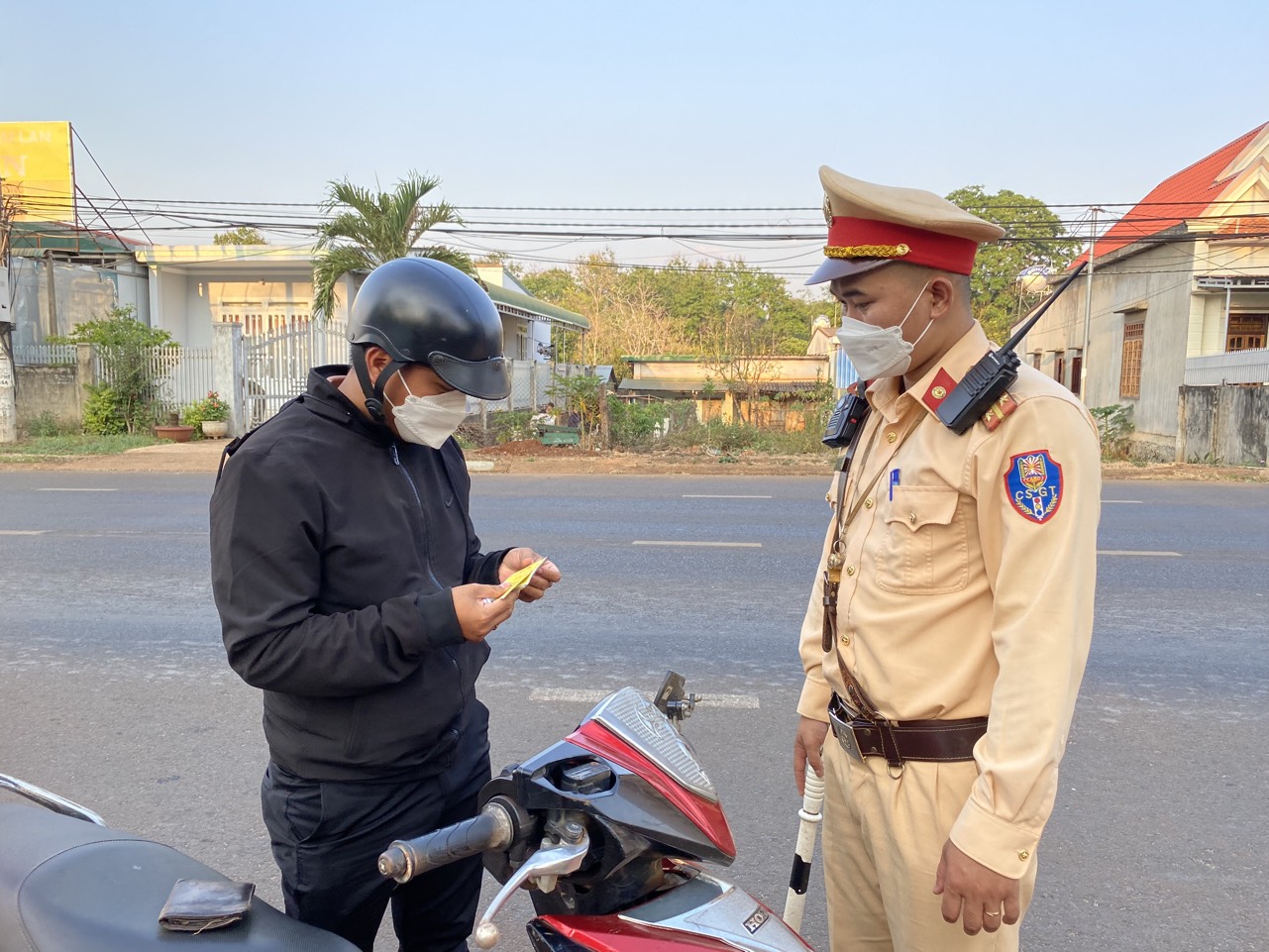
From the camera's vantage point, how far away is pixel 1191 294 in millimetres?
19250

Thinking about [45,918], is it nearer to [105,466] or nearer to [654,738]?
[654,738]

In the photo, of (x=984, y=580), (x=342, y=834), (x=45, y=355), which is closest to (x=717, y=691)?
(x=342, y=834)

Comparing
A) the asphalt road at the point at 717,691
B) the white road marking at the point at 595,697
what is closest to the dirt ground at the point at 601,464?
the asphalt road at the point at 717,691

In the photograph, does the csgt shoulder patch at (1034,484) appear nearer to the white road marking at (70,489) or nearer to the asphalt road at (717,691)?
the asphalt road at (717,691)

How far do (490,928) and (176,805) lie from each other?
2855mm

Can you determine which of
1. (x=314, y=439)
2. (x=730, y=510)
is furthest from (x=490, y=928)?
(x=730, y=510)

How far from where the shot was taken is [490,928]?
1.19 m

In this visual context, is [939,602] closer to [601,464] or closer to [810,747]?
[810,747]

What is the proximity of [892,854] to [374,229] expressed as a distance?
16.3 meters

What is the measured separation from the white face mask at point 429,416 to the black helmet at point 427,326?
0.05 metres

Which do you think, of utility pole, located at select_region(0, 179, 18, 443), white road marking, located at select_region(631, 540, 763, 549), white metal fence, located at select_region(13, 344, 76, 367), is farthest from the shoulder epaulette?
white metal fence, located at select_region(13, 344, 76, 367)

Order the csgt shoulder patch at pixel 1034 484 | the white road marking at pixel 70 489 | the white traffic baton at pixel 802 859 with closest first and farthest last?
the csgt shoulder patch at pixel 1034 484, the white traffic baton at pixel 802 859, the white road marking at pixel 70 489

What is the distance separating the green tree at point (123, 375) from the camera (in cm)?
1900

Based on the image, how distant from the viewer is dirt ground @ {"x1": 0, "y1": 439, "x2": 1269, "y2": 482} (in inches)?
571
